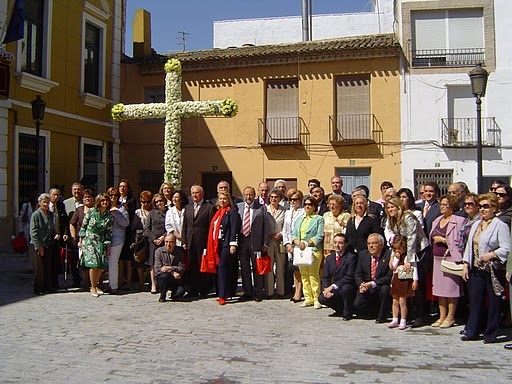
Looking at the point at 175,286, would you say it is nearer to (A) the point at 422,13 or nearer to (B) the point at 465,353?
(B) the point at 465,353

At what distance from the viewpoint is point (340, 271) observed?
8.36 metres

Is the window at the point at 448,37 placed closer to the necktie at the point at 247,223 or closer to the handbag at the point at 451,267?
the necktie at the point at 247,223

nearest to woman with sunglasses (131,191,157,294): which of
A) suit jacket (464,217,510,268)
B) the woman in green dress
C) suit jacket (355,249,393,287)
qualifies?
the woman in green dress

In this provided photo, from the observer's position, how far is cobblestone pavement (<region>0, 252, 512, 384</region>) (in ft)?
18.5

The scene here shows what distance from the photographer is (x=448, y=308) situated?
787 centimetres

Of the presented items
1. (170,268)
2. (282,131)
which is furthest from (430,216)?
(282,131)

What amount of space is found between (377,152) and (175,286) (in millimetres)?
12130

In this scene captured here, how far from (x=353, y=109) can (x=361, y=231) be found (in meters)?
12.5

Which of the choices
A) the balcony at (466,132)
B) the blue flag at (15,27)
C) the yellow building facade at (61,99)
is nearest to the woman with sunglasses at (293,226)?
the yellow building facade at (61,99)

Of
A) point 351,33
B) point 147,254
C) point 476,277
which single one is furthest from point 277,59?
point 476,277

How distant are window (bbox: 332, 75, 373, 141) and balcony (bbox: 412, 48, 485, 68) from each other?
1953 millimetres

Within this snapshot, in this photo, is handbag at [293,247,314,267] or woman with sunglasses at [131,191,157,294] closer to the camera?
handbag at [293,247,314,267]

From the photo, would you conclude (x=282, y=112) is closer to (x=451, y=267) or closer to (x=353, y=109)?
(x=353, y=109)

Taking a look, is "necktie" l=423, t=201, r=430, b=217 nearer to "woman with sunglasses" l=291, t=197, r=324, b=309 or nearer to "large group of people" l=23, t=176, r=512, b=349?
"large group of people" l=23, t=176, r=512, b=349
